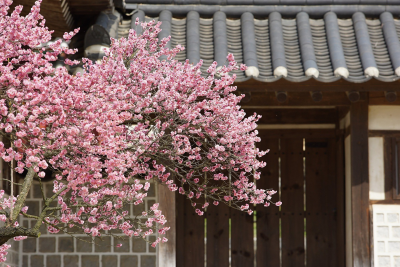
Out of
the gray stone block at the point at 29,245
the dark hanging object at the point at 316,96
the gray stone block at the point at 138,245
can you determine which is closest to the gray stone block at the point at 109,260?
the gray stone block at the point at 138,245

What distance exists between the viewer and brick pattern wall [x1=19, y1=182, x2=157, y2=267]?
20.5 feet

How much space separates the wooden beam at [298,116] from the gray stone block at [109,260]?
244 centimetres

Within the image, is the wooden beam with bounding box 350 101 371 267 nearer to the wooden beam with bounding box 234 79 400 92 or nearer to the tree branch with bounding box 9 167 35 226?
the wooden beam with bounding box 234 79 400 92

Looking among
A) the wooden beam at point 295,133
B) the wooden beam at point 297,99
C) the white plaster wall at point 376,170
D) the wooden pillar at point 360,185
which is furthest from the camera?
the wooden beam at point 295,133

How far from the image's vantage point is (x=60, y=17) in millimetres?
5695

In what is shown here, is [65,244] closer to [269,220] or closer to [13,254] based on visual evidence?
[13,254]

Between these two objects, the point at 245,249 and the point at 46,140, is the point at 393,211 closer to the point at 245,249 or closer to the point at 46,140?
the point at 245,249

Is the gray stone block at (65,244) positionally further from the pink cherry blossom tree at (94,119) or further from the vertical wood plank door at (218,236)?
the pink cherry blossom tree at (94,119)

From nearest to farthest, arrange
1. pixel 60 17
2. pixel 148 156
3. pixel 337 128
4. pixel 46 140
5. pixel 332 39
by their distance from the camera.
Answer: pixel 46 140 → pixel 148 156 → pixel 60 17 → pixel 332 39 → pixel 337 128

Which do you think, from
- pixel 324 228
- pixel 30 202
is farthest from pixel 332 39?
pixel 30 202

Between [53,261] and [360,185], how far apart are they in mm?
3304

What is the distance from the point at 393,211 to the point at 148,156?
2899 mm

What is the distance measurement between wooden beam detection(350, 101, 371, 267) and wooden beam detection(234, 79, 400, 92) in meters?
0.44

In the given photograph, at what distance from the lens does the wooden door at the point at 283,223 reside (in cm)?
732
